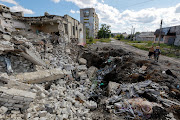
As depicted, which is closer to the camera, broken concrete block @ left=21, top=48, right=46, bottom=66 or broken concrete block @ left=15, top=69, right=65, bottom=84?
broken concrete block @ left=15, top=69, right=65, bottom=84

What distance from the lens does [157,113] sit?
9.95ft

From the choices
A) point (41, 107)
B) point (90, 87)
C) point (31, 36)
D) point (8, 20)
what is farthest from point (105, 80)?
point (8, 20)

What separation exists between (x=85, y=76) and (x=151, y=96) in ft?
13.5

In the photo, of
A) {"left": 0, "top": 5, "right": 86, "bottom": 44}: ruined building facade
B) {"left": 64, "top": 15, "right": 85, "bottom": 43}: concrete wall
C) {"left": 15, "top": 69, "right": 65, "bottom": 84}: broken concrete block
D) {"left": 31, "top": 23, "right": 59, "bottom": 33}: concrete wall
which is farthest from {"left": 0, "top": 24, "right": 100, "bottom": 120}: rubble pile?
{"left": 64, "top": 15, "right": 85, "bottom": 43}: concrete wall

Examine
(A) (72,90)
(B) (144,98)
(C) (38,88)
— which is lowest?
(A) (72,90)

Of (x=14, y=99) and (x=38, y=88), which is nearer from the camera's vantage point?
(x=14, y=99)

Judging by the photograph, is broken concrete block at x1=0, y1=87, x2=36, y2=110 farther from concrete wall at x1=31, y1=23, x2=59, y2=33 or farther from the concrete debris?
concrete wall at x1=31, y1=23, x2=59, y2=33

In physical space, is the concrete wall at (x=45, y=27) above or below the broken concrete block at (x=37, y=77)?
above

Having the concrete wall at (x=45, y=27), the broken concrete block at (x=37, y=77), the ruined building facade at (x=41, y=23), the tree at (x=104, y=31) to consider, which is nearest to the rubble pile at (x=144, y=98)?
the broken concrete block at (x=37, y=77)

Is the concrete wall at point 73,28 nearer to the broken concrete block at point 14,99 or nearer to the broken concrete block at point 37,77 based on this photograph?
the broken concrete block at point 37,77

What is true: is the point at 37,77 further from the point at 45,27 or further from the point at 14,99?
the point at 45,27

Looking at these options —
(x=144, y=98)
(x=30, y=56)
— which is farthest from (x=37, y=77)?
(x=144, y=98)

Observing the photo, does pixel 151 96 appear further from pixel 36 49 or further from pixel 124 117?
pixel 36 49

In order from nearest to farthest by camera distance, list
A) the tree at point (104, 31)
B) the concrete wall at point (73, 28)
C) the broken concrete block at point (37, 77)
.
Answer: the broken concrete block at point (37, 77) → the concrete wall at point (73, 28) → the tree at point (104, 31)
